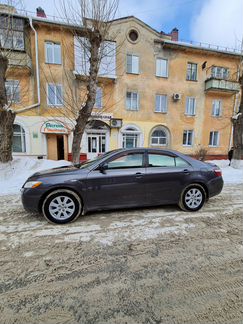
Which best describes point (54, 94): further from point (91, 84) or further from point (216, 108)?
point (216, 108)

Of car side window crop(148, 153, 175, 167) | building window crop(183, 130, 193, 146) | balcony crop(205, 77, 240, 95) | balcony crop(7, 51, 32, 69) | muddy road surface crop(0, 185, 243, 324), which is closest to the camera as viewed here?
muddy road surface crop(0, 185, 243, 324)

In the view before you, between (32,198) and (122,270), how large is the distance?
2.24 m

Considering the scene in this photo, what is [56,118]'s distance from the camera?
12.8m

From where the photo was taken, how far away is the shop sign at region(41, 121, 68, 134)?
41.9 ft

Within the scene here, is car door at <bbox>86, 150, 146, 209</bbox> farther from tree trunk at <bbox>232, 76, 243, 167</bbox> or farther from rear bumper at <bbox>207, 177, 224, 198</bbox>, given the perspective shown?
tree trunk at <bbox>232, 76, 243, 167</bbox>

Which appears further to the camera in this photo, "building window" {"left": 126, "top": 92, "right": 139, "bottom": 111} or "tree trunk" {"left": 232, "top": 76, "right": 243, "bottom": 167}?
"building window" {"left": 126, "top": 92, "right": 139, "bottom": 111}

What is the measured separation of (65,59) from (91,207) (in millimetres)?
12910

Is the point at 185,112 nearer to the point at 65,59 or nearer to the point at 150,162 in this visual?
the point at 65,59

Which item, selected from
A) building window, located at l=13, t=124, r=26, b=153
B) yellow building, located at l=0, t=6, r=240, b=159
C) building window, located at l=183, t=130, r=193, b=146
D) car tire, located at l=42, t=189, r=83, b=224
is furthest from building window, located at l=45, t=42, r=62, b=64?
car tire, located at l=42, t=189, r=83, b=224

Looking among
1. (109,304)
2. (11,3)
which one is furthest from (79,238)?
(11,3)

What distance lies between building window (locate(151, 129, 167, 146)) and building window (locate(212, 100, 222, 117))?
544 centimetres

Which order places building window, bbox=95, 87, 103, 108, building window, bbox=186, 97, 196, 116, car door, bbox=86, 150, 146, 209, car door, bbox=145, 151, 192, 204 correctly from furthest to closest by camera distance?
building window, bbox=186, 97, 196, 116 → building window, bbox=95, 87, 103, 108 → car door, bbox=145, 151, 192, 204 → car door, bbox=86, 150, 146, 209

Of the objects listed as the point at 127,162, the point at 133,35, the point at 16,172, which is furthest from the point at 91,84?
the point at 133,35

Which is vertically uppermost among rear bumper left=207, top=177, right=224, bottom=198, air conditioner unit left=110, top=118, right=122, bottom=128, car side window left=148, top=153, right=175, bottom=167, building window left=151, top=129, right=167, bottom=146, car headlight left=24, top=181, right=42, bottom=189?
air conditioner unit left=110, top=118, right=122, bottom=128
